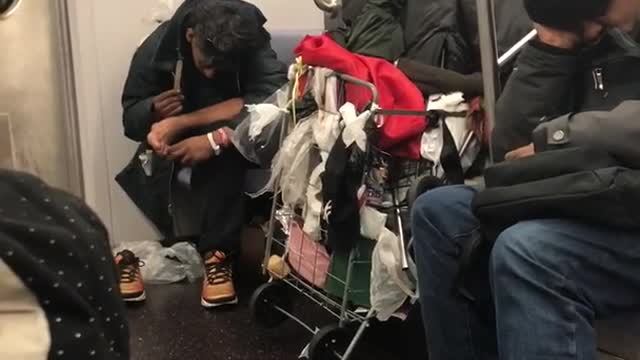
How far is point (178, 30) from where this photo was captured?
254 cm

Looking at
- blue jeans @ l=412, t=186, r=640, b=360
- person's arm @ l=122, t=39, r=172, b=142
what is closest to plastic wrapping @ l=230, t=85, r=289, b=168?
A: person's arm @ l=122, t=39, r=172, b=142

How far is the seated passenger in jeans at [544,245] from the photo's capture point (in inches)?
43.4

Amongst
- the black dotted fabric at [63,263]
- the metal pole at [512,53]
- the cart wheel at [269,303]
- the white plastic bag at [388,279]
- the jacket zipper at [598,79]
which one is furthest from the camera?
the cart wheel at [269,303]

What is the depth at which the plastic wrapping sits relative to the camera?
7.11ft

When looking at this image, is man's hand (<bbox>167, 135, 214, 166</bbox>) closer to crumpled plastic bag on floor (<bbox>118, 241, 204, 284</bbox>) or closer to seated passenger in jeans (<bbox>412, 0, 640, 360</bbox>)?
crumpled plastic bag on floor (<bbox>118, 241, 204, 284</bbox>)

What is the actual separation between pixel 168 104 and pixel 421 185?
1.21 meters

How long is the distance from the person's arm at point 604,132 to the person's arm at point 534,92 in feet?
0.42

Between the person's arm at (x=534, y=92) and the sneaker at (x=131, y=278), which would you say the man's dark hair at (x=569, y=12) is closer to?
the person's arm at (x=534, y=92)

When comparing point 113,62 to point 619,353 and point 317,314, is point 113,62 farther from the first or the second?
point 619,353

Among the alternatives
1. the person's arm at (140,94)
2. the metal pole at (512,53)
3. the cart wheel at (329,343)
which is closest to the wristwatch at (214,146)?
the person's arm at (140,94)

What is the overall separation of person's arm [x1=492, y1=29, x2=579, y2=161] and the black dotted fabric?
1017mm

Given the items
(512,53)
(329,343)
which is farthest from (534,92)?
(329,343)

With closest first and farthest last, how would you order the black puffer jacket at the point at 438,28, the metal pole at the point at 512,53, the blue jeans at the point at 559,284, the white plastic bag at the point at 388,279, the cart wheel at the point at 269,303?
the blue jeans at the point at 559,284
the metal pole at the point at 512,53
the white plastic bag at the point at 388,279
the black puffer jacket at the point at 438,28
the cart wheel at the point at 269,303

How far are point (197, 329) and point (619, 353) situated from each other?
1.34 meters
